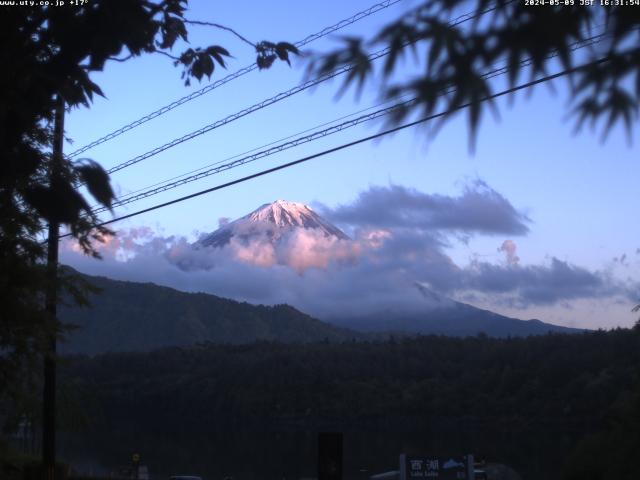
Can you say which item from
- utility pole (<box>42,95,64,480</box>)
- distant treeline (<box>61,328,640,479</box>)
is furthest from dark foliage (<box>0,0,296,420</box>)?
distant treeline (<box>61,328,640,479</box>)

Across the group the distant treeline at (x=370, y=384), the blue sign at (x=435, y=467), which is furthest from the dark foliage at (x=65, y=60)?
the distant treeline at (x=370, y=384)

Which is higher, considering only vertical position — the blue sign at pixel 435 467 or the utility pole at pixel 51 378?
the utility pole at pixel 51 378

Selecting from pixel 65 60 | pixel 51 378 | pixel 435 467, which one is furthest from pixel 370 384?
pixel 65 60

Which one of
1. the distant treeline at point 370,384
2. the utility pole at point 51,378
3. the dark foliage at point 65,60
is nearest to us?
the dark foliage at point 65,60

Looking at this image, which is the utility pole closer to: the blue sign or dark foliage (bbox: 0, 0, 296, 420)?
dark foliage (bbox: 0, 0, 296, 420)

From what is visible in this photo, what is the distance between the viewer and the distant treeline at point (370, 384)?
312 feet

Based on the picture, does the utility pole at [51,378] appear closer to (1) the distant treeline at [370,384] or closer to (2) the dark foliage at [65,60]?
(2) the dark foliage at [65,60]

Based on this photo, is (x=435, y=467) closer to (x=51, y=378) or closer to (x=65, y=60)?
(x=51, y=378)

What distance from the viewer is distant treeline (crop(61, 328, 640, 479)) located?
9512 centimetres

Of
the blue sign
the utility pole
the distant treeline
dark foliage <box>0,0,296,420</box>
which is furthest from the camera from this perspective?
the distant treeline

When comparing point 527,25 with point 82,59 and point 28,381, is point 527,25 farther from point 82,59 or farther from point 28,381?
point 28,381

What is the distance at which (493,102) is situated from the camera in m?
4.06

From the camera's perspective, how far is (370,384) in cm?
11788

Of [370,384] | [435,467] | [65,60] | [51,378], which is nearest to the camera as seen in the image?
[65,60]
